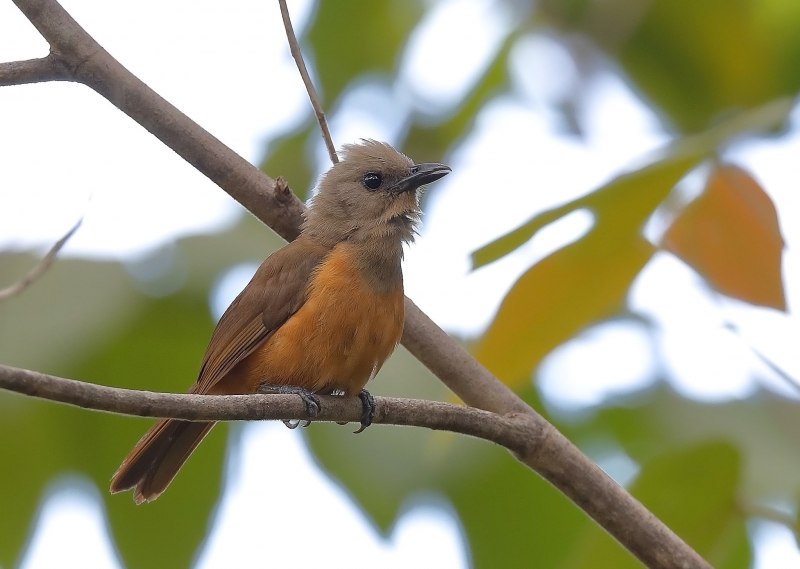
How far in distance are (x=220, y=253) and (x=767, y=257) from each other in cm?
162

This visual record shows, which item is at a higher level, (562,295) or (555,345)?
(562,295)

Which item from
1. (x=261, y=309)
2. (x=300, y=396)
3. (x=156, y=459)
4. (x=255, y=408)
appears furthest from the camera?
(x=261, y=309)

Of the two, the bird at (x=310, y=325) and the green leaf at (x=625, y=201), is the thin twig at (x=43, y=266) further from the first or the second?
the green leaf at (x=625, y=201)

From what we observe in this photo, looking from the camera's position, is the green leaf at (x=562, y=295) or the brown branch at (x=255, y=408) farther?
the green leaf at (x=562, y=295)

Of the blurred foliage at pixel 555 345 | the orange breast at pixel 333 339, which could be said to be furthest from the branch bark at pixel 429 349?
the orange breast at pixel 333 339

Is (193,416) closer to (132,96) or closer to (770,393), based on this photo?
(132,96)

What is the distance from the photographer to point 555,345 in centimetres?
279

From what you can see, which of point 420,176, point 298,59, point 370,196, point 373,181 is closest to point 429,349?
point 298,59

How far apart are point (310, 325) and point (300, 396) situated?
74 cm

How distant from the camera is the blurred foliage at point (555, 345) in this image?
264 centimetres

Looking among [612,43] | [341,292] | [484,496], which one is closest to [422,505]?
[484,496]

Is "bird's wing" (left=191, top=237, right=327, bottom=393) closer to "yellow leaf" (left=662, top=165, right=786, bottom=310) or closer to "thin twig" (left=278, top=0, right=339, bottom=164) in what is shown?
"thin twig" (left=278, top=0, right=339, bottom=164)

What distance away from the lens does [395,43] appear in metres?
3.99

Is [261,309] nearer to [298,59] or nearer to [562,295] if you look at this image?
[298,59]
